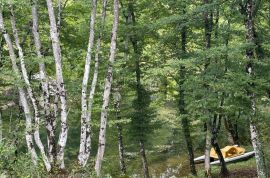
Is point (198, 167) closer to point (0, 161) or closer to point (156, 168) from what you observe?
point (156, 168)

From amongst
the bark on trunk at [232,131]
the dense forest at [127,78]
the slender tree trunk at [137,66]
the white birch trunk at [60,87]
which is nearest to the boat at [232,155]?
the dense forest at [127,78]

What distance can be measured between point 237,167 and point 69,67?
428 inches

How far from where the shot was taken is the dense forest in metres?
12.9

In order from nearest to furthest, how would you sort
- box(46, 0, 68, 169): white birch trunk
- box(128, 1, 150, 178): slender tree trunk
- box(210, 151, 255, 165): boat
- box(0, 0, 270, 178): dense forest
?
box(46, 0, 68, 169): white birch trunk → box(0, 0, 270, 178): dense forest → box(128, 1, 150, 178): slender tree trunk → box(210, 151, 255, 165): boat

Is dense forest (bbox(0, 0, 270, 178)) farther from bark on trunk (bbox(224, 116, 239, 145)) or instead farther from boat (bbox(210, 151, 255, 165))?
boat (bbox(210, 151, 255, 165))

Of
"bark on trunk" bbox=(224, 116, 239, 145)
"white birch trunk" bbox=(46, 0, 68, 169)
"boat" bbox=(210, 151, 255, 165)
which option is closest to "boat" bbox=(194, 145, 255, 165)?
"boat" bbox=(210, 151, 255, 165)

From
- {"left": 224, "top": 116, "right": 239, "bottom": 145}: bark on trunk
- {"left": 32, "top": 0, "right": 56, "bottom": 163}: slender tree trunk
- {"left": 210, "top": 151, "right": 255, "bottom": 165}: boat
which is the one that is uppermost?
{"left": 32, "top": 0, "right": 56, "bottom": 163}: slender tree trunk

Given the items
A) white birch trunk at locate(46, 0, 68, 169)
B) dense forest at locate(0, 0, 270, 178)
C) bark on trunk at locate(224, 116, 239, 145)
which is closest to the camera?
white birch trunk at locate(46, 0, 68, 169)

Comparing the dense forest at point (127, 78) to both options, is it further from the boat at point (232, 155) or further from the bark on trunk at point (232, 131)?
the boat at point (232, 155)

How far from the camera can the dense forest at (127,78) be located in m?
12.9

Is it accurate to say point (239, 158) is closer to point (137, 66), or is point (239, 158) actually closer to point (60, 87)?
point (137, 66)

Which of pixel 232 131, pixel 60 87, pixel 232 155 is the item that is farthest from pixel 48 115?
pixel 232 131

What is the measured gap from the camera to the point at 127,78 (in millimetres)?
18141

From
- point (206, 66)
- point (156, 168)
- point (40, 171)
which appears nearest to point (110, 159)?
point (156, 168)
